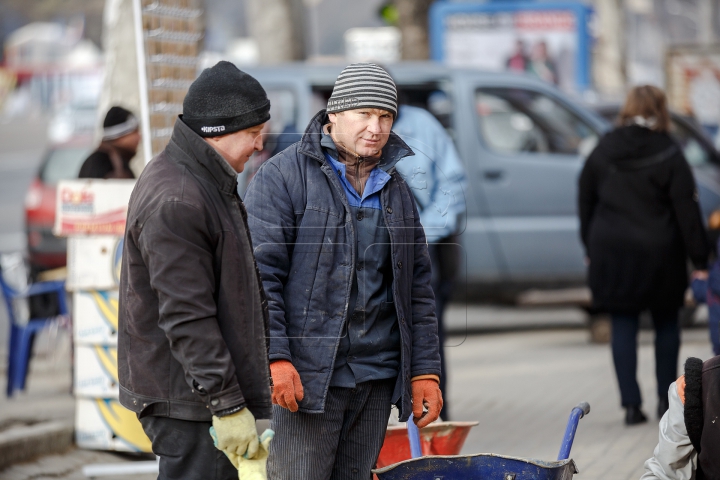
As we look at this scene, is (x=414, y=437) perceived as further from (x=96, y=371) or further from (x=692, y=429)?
(x=96, y=371)

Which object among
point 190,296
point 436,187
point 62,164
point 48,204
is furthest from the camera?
point 62,164

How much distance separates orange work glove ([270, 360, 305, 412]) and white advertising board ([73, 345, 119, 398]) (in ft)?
8.86

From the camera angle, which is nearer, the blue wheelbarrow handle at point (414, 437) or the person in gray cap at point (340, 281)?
the person in gray cap at point (340, 281)

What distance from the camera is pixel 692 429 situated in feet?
9.52

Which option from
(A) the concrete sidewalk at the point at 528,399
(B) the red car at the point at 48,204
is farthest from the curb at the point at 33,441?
(B) the red car at the point at 48,204

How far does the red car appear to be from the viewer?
10641 mm

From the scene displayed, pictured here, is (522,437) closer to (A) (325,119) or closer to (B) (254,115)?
(A) (325,119)

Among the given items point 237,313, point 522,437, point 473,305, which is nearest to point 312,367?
point 237,313

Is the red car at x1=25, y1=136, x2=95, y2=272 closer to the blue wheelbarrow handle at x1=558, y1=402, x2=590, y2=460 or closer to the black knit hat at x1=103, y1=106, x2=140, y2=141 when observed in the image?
the black knit hat at x1=103, y1=106, x2=140, y2=141

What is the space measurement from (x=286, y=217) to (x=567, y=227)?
6782 millimetres

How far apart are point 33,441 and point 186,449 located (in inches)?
122

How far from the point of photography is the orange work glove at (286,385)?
3.17m

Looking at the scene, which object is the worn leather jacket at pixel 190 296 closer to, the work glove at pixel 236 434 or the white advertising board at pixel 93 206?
the work glove at pixel 236 434

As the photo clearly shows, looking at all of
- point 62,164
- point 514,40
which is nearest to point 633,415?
point 62,164
